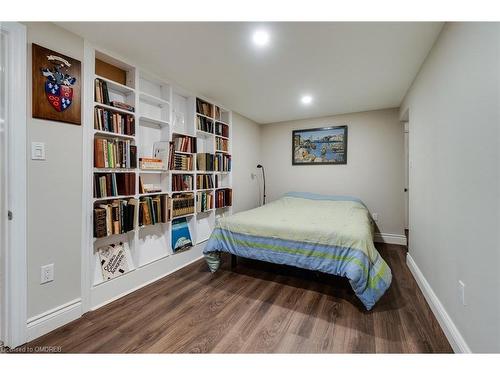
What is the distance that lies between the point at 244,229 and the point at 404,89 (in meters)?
2.66

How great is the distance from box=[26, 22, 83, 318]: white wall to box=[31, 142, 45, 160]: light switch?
21 millimetres

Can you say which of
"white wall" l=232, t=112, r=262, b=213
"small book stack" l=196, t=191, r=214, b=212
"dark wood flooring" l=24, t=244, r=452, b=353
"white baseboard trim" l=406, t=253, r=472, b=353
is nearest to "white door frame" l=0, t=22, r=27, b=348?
"dark wood flooring" l=24, t=244, r=452, b=353

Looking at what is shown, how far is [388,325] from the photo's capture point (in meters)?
1.58

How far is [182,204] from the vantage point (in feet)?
8.75

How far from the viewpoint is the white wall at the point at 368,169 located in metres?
3.53

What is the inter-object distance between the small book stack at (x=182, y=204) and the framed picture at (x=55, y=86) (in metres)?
1.21

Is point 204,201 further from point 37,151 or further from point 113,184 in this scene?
point 37,151

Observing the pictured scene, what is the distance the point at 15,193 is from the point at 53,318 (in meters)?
0.92

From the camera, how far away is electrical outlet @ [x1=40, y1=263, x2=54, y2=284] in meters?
1.55

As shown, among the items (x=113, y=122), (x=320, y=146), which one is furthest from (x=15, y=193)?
(x=320, y=146)

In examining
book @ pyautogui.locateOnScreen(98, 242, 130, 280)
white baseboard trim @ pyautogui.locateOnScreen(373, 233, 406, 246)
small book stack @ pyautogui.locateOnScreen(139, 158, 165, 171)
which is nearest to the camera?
book @ pyautogui.locateOnScreen(98, 242, 130, 280)

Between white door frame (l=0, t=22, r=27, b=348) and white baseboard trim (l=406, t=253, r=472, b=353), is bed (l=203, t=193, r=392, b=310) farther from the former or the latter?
white door frame (l=0, t=22, r=27, b=348)

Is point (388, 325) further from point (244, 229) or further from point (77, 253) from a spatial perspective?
point (77, 253)
